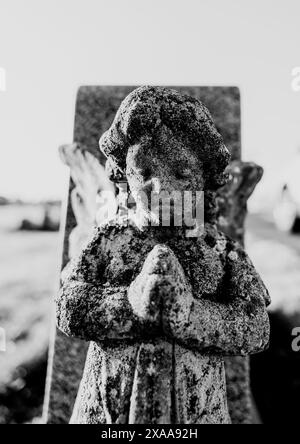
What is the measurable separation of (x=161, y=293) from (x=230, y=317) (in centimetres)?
31

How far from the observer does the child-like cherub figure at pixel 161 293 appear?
1.43m

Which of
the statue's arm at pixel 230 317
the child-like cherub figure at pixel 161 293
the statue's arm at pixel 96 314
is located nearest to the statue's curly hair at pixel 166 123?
the child-like cherub figure at pixel 161 293

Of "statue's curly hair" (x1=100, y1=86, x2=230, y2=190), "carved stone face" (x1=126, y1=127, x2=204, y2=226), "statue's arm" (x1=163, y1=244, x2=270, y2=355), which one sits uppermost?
"statue's curly hair" (x1=100, y1=86, x2=230, y2=190)

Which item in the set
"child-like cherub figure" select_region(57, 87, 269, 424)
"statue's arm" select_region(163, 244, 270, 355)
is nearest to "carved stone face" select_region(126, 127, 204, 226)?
"child-like cherub figure" select_region(57, 87, 269, 424)

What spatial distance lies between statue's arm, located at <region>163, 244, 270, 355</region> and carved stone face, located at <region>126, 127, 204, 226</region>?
0.32 m

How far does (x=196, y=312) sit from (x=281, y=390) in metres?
3.67

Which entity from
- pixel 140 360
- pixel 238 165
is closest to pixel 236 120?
pixel 238 165

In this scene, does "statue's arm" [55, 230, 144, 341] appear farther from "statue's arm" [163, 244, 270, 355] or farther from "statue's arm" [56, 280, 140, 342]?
"statue's arm" [163, 244, 270, 355]

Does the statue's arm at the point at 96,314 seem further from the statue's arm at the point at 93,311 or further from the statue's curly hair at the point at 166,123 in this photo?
the statue's curly hair at the point at 166,123

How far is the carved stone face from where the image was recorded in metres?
1.58

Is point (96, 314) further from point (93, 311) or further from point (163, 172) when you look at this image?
point (163, 172)

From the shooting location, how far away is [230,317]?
154 cm

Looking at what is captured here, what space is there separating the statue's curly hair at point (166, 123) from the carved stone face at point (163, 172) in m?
0.03

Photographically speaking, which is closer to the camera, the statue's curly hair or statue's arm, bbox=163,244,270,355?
statue's arm, bbox=163,244,270,355
